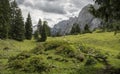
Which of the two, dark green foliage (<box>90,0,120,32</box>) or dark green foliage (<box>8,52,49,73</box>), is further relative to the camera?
dark green foliage (<box>8,52,49,73</box>)

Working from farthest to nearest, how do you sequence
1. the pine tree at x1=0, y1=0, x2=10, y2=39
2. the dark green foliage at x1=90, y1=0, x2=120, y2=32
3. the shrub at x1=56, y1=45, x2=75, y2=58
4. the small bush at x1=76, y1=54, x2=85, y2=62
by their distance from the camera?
the pine tree at x1=0, y1=0, x2=10, y2=39, the shrub at x1=56, y1=45, x2=75, y2=58, the small bush at x1=76, y1=54, x2=85, y2=62, the dark green foliage at x1=90, y1=0, x2=120, y2=32

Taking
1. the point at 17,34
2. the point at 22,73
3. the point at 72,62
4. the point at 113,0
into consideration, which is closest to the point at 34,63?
the point at 22,73

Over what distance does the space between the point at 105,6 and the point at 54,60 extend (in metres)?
9.37

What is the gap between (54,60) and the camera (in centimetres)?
3306

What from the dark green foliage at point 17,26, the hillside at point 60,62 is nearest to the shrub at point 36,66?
the hillside at point 60,62

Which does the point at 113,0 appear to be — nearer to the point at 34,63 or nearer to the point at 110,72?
the point at 110,72

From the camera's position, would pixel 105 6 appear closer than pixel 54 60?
Yes

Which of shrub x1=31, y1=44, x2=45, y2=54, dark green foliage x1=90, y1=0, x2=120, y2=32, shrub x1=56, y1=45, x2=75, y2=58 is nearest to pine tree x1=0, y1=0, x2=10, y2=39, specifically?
shrub x1=31, y1=44, x2=45, y2=54

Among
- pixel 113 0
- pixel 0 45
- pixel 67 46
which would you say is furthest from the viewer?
pixel 0 45

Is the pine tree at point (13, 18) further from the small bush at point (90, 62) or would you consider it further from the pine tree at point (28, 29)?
the small bush at point (90, 62)

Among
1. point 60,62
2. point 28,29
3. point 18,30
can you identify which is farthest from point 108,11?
point 28,29

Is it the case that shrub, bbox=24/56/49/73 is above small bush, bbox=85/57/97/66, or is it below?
above

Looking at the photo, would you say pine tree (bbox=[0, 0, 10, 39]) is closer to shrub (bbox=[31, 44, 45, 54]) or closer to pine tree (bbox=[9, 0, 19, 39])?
pine tree (bbox=[9, 0, 19, 39])

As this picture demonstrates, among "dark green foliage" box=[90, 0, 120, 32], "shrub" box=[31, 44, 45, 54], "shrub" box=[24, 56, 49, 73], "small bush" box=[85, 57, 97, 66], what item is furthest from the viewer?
"shrub" box=[31, 44, 45, 54]
